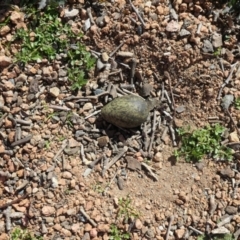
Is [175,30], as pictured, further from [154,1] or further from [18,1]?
[18,1]

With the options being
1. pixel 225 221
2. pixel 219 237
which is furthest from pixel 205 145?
pixel 219 237

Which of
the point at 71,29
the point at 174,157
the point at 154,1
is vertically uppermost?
the point at 154,1

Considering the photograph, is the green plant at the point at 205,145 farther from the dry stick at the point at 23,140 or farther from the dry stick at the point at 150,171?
the dry stick at the point at 23,140

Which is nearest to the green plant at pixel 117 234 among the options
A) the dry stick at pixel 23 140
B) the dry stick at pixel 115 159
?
the dry stick at pixel 115 159

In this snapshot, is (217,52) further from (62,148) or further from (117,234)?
(117,234)

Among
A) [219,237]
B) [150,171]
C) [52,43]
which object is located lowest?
[219,237]

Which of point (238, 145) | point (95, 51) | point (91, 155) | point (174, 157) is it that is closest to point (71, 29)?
point (95, 51)

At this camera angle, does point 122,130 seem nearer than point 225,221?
No
